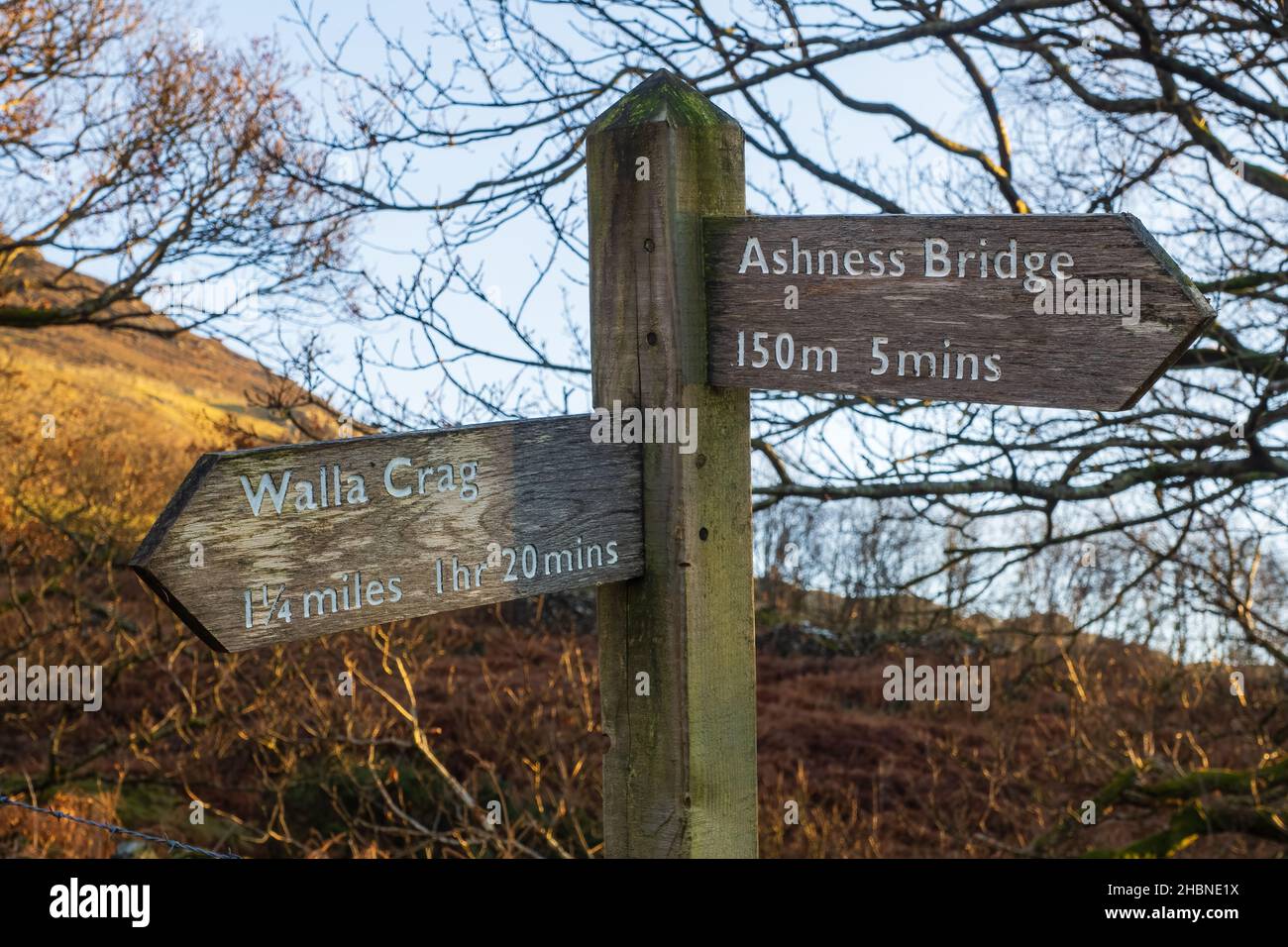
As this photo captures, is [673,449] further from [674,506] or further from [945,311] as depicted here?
[945,311]

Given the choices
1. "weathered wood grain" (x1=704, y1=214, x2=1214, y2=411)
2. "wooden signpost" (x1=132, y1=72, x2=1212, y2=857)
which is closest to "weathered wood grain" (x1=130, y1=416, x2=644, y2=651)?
"wooden signpost" (x1=132, y1=72, x2=1212, y2=857)

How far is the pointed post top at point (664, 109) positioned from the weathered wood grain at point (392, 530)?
1.71 ft

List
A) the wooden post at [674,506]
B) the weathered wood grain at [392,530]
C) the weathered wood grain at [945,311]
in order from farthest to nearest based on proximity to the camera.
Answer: the wooden post at [674,506], the weathered wood grain at [945,311], the weathered wood grain at [392,530]

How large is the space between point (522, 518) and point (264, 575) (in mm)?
425

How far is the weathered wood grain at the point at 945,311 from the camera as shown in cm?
175

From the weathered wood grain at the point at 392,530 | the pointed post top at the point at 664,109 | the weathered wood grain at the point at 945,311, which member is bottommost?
the weathered wood grain at the point at 392,530

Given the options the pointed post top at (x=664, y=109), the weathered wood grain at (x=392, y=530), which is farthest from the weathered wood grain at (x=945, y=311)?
the weathered wood grain at (x=392, y=530)

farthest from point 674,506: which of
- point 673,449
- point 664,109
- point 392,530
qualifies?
point 664,109

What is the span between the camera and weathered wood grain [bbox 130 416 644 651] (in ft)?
5.37

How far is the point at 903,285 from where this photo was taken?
1927mm

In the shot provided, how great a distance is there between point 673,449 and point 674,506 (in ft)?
0.31

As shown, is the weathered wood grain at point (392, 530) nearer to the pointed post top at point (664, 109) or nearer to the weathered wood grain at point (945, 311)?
the weathered wood grain at point (945, 311)
